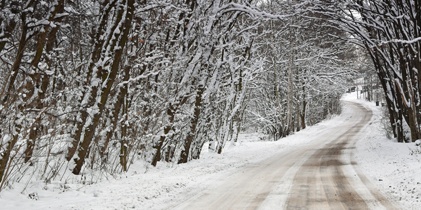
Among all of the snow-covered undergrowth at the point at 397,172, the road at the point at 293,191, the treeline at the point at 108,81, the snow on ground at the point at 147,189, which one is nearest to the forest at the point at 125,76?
the treeline at the point at 108,81

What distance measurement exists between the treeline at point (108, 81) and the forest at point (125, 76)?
1.6 inches

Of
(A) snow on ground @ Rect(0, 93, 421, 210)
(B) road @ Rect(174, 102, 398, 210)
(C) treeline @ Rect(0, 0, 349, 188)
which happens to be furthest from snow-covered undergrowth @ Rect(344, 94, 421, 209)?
(C) treeline @ Rect(0, 0, 349, 188)

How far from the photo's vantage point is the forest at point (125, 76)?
7.34 m

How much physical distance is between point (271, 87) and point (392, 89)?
1589 cm

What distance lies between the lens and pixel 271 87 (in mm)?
33625

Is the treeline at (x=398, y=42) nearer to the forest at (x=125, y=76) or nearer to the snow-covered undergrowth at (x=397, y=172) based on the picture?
the forest at (x=125, y=76)

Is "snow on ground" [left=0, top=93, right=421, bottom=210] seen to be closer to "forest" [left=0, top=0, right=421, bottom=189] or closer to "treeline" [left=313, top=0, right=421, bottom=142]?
"forest" [left=0, top=0, right=421, bottom=189]

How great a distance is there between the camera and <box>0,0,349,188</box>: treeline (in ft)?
23.7

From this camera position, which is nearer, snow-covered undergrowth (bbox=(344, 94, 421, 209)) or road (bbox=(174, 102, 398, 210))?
road (bbox=(174, 102, 398, 210))

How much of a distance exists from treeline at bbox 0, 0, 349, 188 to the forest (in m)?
0.04

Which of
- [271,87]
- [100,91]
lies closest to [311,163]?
[100,91]

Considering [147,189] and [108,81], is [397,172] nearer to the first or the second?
[147,189]

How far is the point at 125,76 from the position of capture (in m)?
10.9

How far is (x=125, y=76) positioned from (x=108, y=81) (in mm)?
1706
